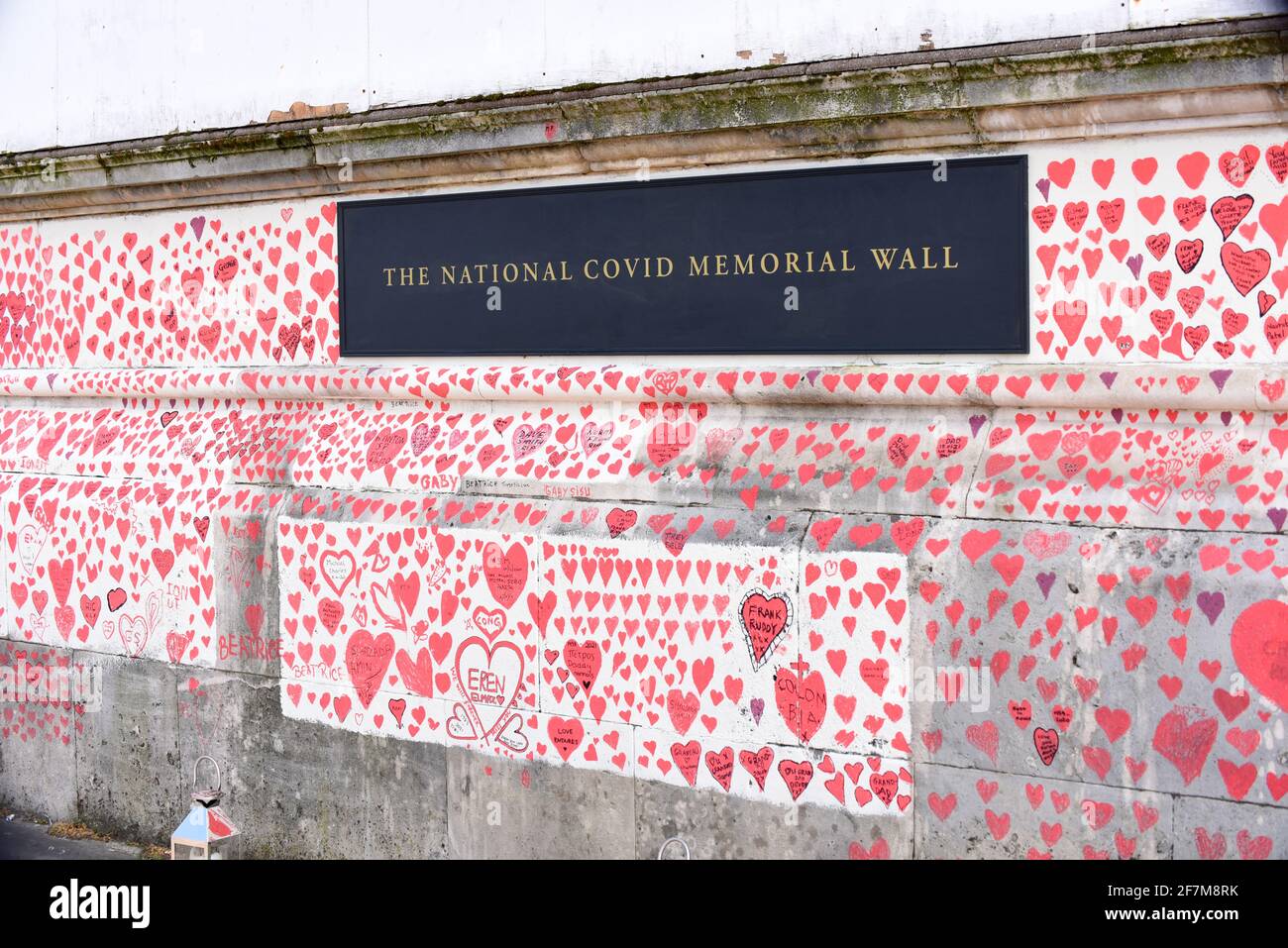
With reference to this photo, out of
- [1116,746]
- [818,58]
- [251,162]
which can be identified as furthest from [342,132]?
[1116,746]

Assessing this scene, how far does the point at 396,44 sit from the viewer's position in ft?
20.7

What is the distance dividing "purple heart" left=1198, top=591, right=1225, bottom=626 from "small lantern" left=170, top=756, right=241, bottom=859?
4.05 m

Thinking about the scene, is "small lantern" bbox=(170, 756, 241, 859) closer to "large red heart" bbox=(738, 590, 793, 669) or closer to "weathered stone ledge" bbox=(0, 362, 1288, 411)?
"weathered stone ledge" bbox=(0, 362, 1288, 411)

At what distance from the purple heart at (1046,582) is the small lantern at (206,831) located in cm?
358

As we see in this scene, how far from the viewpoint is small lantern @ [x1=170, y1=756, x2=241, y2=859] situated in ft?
20.5

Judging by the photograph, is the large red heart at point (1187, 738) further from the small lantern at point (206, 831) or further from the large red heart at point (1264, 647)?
the small lantern at point (206, 831)

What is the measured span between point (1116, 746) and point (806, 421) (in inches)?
62.0

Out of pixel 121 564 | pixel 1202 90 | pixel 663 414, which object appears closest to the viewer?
pixel 1202 90

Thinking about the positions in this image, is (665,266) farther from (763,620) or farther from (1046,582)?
(1046,582)

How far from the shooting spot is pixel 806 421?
211 inches

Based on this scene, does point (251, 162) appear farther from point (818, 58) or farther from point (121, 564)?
point (818, 58)

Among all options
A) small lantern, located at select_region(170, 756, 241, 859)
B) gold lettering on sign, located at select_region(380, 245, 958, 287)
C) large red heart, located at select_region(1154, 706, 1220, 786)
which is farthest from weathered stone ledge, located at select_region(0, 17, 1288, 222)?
small lantern, located at select_region(170, 756, 241, 859)

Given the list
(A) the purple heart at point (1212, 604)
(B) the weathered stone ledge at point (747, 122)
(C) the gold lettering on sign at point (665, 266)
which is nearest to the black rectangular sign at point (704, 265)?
(C) the gold lettering on sign at point (665, 266)

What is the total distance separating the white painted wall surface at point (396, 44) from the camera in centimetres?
506
